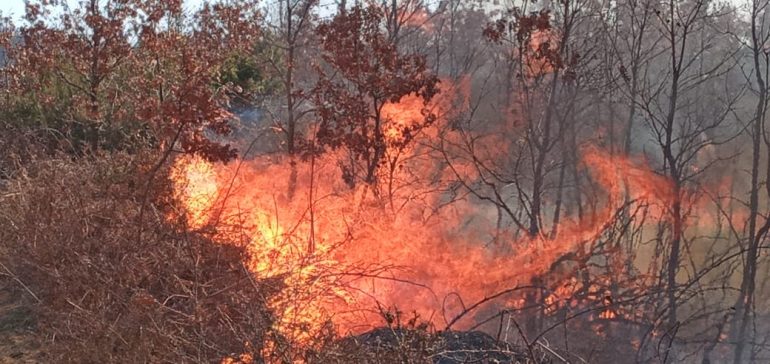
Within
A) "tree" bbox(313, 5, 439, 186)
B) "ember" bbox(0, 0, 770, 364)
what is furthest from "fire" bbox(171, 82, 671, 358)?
"tree" bbox(313, 5, 439, 186)

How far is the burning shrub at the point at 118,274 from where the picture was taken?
5.81 meters

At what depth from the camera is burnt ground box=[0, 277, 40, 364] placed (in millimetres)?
5959

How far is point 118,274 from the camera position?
22.8 ft

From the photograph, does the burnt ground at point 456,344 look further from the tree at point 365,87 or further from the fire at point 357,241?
the tree at point 365,87

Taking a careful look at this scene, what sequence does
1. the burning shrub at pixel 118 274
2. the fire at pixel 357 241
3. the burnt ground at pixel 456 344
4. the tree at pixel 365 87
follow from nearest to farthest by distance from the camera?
the burning shrub at pixel 118 274 < the burnt ground at pixel 456 344 < the fire at pixel 357 241 < the tree at pixel 365 87

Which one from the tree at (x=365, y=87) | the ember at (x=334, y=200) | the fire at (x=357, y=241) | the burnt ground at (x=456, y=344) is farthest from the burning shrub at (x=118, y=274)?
the tree at (x=365, y=87)

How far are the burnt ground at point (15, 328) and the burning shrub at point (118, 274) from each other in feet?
0.45

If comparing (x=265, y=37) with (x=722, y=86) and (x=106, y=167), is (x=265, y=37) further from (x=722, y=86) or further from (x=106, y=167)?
(x=722, y=86)

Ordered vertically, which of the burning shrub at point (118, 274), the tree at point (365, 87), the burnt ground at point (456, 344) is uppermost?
the tree at point (365, 87)

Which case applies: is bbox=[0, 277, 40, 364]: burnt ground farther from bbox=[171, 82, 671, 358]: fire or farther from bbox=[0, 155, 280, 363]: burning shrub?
bbox=[171, 82, 671, 358]: fire

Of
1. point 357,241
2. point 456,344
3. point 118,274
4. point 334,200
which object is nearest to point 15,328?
point 118,274

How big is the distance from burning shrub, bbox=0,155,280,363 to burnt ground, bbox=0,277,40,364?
14cm

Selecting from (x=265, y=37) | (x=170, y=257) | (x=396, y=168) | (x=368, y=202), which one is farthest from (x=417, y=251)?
(x=265, y=37)

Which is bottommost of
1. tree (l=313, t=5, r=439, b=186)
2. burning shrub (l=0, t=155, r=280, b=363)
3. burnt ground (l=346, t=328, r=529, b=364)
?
burnt ground (l=346, t=328, r=529, b=364)
